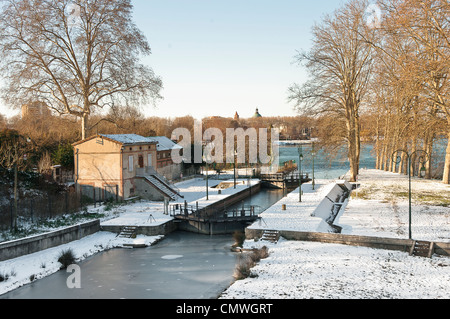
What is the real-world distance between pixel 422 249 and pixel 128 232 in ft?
51.0

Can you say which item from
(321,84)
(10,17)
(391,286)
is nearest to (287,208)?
(391,286)

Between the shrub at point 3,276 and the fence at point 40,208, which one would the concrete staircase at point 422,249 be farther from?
the fence at point 40,208

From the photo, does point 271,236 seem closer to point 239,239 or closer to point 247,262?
point 239,239

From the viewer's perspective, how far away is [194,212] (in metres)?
25.7

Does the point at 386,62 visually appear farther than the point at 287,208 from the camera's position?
Yes

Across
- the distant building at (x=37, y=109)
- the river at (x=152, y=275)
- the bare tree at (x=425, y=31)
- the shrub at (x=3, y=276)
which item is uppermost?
the bare tree at (x=425, y=31)

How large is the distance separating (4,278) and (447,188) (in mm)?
31951

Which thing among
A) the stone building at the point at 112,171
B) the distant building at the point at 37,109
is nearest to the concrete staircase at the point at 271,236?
the stone building at the point at 112,171

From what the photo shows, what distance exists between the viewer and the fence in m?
21.7

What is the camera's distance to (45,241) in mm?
19516

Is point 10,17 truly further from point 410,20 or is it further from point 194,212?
point 410,20

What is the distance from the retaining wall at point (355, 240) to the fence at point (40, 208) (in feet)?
41.0

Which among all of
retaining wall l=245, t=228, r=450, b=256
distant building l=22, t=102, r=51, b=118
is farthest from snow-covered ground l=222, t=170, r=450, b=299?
distant building l=22, t=102, r=51, b=118

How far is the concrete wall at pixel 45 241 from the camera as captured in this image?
17656 millimetres
